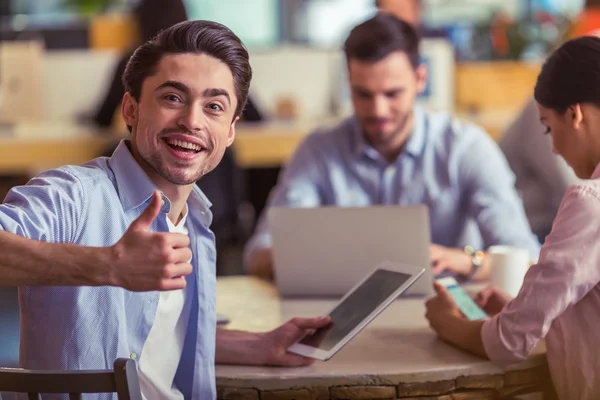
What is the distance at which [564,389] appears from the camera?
1.49 m

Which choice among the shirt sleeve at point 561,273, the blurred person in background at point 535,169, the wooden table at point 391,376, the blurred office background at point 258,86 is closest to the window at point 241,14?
the blurred office background at point 258,86

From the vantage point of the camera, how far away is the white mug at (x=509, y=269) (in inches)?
76.0

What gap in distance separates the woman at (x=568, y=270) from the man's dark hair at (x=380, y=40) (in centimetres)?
83

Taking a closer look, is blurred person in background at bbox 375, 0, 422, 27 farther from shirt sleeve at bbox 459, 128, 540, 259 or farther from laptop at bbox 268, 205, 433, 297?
laptop at bbox 268, 205, 433, 297

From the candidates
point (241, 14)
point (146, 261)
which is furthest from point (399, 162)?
point (241, 14)

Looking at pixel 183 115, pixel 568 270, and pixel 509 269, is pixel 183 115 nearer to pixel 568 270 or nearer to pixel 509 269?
pixel 568 270

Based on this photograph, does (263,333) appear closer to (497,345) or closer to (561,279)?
(497,345)

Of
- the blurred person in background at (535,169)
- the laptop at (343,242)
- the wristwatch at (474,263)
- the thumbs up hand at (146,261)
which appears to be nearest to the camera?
the thumbs up hand at (146,261)

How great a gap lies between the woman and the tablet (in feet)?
0.48

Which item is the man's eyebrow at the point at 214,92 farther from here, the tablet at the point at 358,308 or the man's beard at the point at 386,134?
the man's beard at the point at 386,134

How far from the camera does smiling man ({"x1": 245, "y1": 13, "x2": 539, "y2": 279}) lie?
235 cm

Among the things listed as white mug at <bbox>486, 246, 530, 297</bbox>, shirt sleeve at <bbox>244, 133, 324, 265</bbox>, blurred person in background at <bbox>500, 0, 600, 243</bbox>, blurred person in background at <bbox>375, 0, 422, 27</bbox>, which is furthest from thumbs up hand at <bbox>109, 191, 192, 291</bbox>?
blurred person in background at <bbox>375, 0, 422, 27</bbox>

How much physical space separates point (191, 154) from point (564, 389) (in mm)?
705

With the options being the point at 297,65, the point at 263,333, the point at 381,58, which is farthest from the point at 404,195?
the point at 297,65
